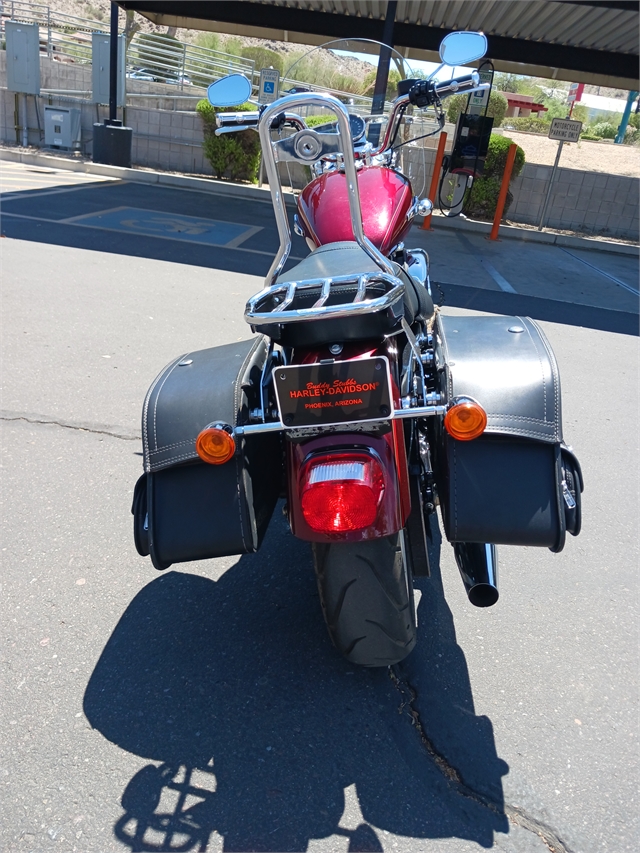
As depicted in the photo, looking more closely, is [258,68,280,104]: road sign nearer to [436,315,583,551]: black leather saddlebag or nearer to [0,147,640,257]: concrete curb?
[0,147,640,257]: concrete curb

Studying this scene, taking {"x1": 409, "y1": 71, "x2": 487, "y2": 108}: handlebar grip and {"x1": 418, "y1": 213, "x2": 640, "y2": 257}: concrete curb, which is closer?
{"x1": 409, "y1": 71, "x2": 487, "y2": 108}: handlebar grip

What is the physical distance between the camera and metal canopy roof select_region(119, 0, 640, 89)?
11.1 meters

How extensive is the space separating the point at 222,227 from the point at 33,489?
23.6 ft

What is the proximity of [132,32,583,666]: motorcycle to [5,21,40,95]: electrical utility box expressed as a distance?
15.2 meters

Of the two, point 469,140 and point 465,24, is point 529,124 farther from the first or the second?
point 469,140

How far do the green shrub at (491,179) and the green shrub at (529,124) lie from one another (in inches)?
759

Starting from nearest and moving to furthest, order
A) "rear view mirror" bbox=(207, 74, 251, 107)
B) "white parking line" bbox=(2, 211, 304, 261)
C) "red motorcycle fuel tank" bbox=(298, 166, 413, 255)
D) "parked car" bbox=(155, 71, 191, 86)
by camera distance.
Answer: "red motorcycle fuel tank" bbox=(298, 166, 413, 255) < "rear view mirror" bbox=(207, 74, 251, 107) < "white parking line" bbox=(2, 211, 304, 261) < "parked car" bbox=(155, 71, 191, 86)

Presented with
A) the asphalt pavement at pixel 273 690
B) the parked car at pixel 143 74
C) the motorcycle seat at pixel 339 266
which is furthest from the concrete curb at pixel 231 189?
the motorcycle seat at pixel 339 266

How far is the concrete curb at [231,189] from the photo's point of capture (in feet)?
38.7

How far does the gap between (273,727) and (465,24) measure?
13.5m

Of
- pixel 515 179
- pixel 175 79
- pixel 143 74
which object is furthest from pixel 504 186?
pixel 143 74

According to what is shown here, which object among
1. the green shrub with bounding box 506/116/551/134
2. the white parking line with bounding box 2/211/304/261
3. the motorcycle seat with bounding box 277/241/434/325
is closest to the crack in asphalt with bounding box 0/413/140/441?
the motorcycle seat with bounding box 277/241/434/325

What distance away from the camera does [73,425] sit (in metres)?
3.75

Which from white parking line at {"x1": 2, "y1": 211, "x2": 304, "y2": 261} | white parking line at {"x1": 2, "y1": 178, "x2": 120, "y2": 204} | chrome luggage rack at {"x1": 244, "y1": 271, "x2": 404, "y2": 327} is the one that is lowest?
white parking line at {"x1": 2, "y1": 211, "x2": 304, "y2": 261}
